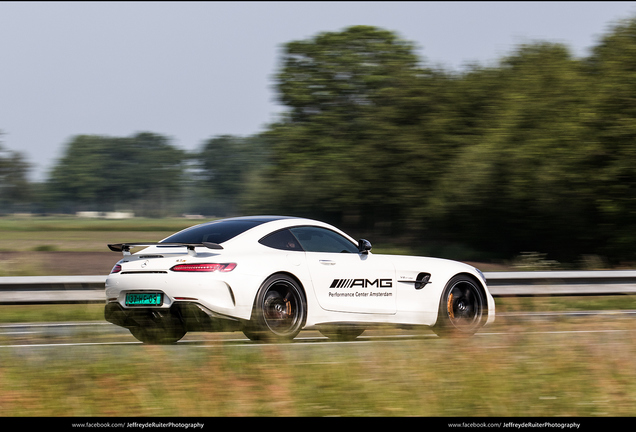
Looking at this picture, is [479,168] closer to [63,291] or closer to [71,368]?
[63,291]

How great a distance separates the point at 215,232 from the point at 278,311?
102cm

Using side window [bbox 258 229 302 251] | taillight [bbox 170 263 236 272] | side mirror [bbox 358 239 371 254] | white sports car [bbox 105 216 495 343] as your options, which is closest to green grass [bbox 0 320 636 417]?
white sports car [bbox 105 216 495 343]

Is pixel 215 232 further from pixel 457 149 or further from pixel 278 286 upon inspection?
pixel 457 149

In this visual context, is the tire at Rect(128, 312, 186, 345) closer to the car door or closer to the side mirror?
the car door

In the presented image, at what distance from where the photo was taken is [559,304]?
13.5 meters

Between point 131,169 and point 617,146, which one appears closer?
point 617,146

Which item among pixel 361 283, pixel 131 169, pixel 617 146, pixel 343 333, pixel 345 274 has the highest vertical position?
pixel 131 169

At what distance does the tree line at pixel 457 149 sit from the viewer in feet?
70.9

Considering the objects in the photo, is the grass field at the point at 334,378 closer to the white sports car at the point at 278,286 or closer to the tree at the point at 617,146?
the white sports car at the point at 278,286

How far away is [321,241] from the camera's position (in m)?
8.11

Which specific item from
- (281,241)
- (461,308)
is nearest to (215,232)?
(281,241)

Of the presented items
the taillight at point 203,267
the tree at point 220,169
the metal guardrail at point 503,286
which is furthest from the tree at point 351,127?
the tree at point 220,169

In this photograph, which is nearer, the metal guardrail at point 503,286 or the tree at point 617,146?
the metal guardrail at point 503,286

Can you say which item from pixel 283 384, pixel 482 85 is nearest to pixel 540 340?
pixel 283 384
